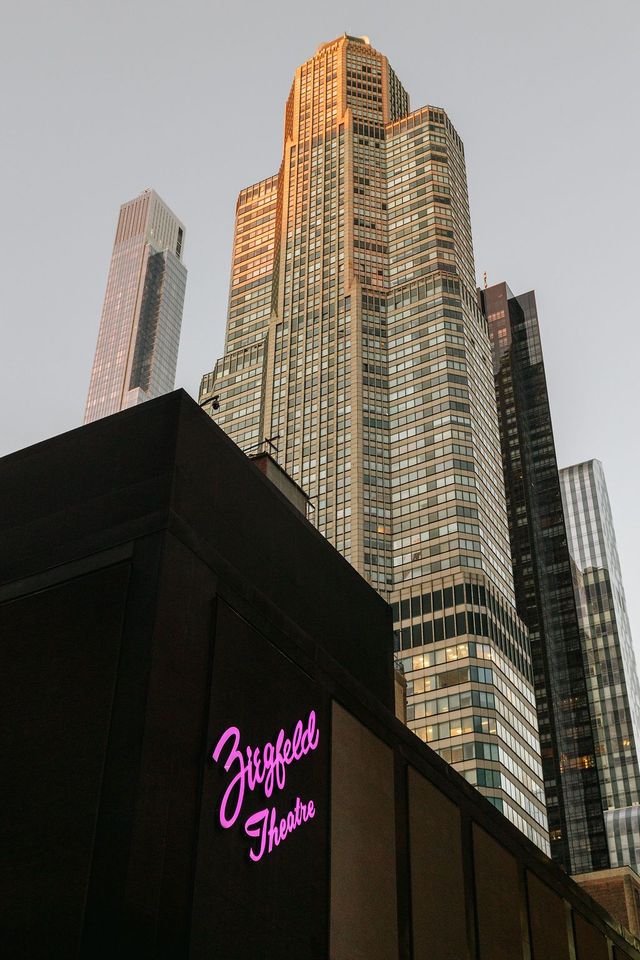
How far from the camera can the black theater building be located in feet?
73.6

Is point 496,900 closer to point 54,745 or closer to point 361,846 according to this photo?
point 361,846

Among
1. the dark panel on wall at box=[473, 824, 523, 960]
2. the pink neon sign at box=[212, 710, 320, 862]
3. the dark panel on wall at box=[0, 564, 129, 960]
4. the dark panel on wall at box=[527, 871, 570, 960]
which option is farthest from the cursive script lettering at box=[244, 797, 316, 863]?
the dark panel on wall at box=[527, 871, 570, 960]

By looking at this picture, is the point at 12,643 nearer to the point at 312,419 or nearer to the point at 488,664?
the point at 488,664

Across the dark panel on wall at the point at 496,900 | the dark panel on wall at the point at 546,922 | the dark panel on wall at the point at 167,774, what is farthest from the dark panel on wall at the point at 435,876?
the dark panel on wall at the point at 167,774

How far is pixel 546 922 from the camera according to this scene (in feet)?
155

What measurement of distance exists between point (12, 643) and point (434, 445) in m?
147

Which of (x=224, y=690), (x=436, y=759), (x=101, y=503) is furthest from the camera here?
(x=436, y=759)

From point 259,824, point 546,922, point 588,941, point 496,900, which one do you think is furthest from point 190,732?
point 588,941

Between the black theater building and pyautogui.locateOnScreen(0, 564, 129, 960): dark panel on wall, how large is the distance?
2.0 inches

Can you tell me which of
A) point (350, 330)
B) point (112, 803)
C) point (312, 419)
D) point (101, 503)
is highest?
point (350, 330)

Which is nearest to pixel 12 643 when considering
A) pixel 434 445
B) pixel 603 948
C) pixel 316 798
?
pixel 316 798

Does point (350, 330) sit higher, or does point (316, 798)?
point (350, 330)

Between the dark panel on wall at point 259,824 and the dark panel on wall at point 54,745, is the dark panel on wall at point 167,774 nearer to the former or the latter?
the dark panel on wall at point 259,824

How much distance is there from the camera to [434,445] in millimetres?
170750
